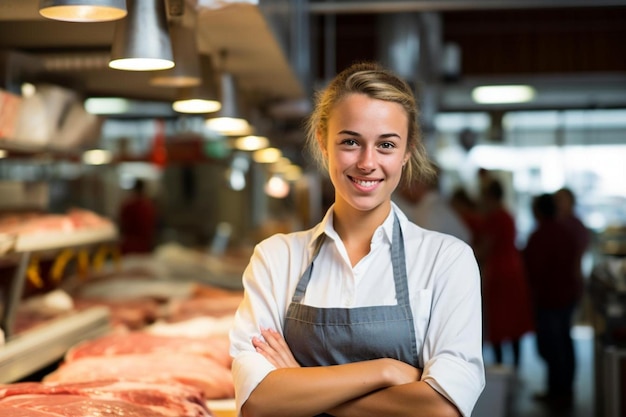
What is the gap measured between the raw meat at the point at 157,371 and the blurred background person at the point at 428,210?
3898mm

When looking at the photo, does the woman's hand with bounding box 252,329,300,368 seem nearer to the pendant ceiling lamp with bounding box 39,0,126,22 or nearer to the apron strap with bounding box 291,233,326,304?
the apron strap with bounding box 291,233,326,304

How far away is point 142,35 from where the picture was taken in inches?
103

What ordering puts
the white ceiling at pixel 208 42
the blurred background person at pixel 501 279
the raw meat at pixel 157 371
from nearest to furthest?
the raw meat at pixel 157 371, the white ceiling at pixel 208 42, the blurred background person at pixel 501 279

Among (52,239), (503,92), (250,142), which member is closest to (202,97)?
(52,239)

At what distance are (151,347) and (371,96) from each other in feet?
6.48

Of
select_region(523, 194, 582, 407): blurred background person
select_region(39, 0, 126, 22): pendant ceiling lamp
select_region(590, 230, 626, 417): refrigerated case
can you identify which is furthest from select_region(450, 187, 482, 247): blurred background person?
select_region(39, 0, 126, 22): pendant ceiling lamp

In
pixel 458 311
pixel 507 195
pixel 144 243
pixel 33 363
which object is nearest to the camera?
pixel 458 311

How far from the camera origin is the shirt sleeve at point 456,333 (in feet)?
7.37

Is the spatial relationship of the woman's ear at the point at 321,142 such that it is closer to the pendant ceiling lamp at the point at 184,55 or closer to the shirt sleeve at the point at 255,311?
the shirt sleeve at the point at 255,311

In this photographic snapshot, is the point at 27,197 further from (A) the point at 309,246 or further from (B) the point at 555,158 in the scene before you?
(B) the point at 555,158

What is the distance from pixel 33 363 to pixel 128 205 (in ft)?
23.9

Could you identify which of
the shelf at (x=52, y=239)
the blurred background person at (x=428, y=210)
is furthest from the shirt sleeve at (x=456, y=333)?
the blurred background person at (x=428, y=210)

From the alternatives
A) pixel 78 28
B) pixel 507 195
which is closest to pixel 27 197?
pixel 78 28

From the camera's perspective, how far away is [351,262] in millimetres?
2469
